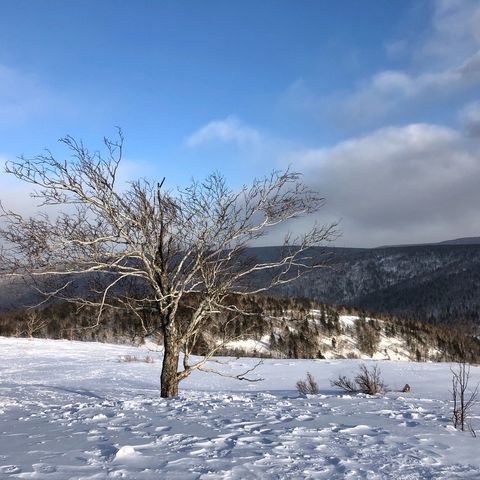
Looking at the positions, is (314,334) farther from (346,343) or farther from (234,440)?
(234,440)

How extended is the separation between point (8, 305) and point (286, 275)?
6.03 meters

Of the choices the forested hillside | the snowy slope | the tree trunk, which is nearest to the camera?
the tree trunk

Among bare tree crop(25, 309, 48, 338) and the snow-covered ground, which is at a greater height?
bare tree crop(25, 309, 48, 338)

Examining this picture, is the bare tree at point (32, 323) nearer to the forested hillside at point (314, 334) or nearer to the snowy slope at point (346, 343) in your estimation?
the forested hillside at point (314, 334)

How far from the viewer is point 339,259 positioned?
34.9ft

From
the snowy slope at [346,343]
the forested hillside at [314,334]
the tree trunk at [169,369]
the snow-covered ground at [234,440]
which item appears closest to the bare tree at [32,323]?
the forested hillside at [314,334]

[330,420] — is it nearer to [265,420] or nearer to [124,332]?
[265,420]

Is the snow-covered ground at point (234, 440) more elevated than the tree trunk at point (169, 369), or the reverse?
the tree trunk at point (169, 369)

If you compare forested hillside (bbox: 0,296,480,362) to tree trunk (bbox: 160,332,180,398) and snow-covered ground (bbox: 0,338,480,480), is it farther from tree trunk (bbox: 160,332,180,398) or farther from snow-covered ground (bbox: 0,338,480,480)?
snow-covered ground (bbox: 0,338,480,480)

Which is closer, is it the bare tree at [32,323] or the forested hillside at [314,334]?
the bare tree at [32,323]

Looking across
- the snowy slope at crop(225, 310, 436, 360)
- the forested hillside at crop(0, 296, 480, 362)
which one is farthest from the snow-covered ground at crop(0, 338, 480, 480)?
the snowy slope at crop(225, 310, 436, 360)

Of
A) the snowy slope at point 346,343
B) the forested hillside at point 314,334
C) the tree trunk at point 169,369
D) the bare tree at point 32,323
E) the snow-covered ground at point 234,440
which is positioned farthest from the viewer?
the snowy slope at point 346,343

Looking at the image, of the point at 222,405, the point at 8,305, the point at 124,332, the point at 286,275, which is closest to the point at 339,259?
the point at 286,275

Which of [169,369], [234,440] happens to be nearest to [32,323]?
[169,369]
